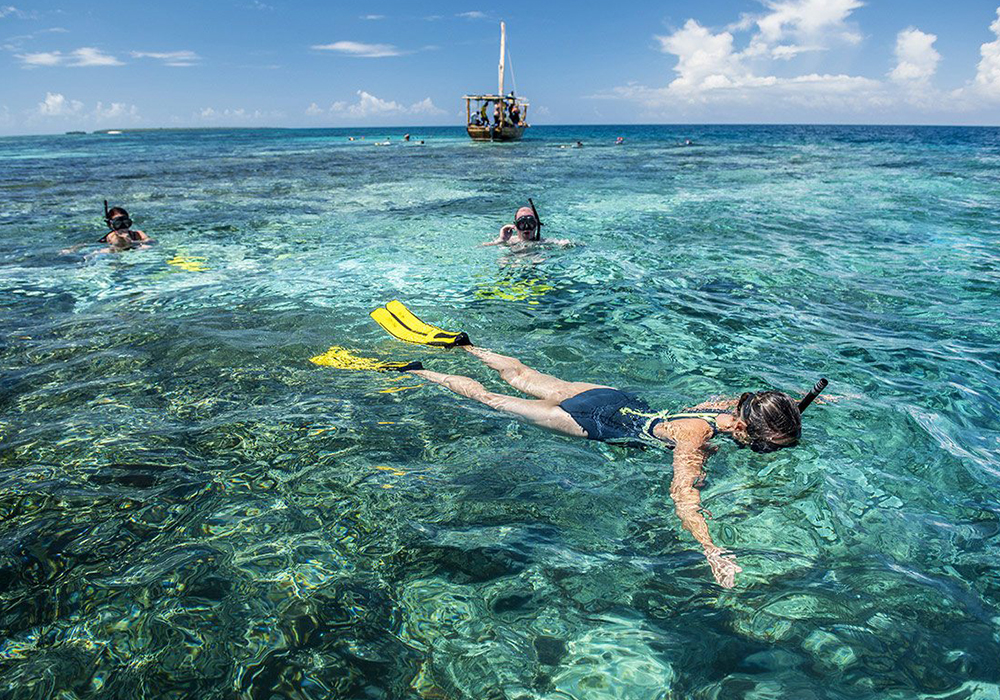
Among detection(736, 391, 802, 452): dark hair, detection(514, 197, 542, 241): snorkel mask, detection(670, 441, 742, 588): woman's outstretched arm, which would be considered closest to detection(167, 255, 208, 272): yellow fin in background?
detection(514, 197, 542, 241): snorkel mask

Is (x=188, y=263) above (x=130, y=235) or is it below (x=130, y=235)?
below

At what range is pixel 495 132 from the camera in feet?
234

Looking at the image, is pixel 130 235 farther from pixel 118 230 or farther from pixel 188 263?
pixel 188 263

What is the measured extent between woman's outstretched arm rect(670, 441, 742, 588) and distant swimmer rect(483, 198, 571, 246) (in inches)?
345

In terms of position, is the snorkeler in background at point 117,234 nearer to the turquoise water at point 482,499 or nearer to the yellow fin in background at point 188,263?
the yellow fin in background at point 188,263

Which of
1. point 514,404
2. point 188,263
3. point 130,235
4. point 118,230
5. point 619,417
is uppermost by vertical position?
point 118,230

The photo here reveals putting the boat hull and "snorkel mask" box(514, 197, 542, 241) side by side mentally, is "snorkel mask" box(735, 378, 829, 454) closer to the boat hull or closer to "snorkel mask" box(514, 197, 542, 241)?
"snorkel mask" box(514, 197, 542, 241)

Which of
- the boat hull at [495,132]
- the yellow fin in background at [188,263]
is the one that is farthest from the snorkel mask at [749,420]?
the boat hull at [495,132]

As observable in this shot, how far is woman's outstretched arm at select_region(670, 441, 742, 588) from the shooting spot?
3.83 meters

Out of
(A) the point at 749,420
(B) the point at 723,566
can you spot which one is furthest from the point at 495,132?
(B) the point at 723,566

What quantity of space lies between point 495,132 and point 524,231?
206 ft

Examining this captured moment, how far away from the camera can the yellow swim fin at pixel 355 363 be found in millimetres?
7011

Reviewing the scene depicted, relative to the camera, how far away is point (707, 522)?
4434 millimetres

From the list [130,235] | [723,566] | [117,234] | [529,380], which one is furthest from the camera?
[130,235]
